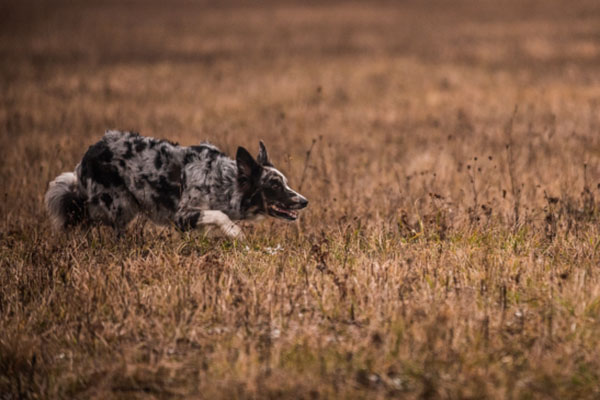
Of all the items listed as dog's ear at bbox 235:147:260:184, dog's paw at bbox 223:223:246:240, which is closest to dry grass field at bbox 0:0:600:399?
dog's paw at bbox 223:223:246:240

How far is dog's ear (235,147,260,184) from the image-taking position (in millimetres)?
6164

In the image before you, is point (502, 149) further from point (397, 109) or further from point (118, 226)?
point (118, 226)

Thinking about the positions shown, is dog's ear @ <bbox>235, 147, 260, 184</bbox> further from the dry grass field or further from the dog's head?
the dry grass field

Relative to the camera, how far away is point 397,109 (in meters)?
14.3

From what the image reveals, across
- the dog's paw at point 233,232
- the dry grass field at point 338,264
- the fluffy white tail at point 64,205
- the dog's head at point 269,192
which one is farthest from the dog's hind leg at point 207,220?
the fluffy white tail at point 64,205

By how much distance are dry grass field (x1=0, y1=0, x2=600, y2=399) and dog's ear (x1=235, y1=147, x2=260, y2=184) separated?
66cm

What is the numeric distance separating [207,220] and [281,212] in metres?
0.80

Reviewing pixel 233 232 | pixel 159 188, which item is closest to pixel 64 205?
pixel 159 188

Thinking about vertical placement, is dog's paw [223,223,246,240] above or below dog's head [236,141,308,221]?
below

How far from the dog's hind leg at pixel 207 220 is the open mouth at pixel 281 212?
42 cm

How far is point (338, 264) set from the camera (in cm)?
543

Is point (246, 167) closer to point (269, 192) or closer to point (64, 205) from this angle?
point (269, 192)

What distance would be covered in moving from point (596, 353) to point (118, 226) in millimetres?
4992

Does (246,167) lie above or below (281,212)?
above
